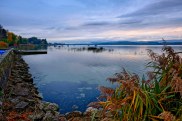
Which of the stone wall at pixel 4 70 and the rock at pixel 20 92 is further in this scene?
the rock at pixel 20 92

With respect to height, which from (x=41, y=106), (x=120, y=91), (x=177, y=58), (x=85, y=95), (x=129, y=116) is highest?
(x=177, y=58)

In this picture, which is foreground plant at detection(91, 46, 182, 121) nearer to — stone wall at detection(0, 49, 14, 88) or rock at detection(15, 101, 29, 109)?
rock at detection(15, 101, 29, 109)

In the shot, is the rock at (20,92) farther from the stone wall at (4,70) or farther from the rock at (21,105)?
the rock at (21,105)

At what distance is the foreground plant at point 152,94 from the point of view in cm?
366

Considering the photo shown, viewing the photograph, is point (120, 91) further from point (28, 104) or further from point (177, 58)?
point (28, 104)

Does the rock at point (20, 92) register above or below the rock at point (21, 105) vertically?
below

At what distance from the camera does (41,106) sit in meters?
11.6

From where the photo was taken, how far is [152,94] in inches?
149

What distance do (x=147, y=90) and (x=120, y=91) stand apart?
46cm

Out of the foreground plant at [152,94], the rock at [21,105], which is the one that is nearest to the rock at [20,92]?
the rock at [21,105]

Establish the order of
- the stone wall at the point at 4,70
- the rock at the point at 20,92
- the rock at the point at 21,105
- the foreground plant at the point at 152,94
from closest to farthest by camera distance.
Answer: the foreground plant at the point at 152,94, the rock at the point at 21,105, the stone wall at the point at 4,70, the rock at the point at 20,92

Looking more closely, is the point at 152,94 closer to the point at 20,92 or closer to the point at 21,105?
the point at 21,105

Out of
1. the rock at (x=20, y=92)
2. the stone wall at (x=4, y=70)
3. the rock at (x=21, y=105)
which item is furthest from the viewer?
the rock at (x=20, y=92)

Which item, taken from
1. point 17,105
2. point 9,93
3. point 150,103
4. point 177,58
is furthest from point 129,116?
point 9,93
